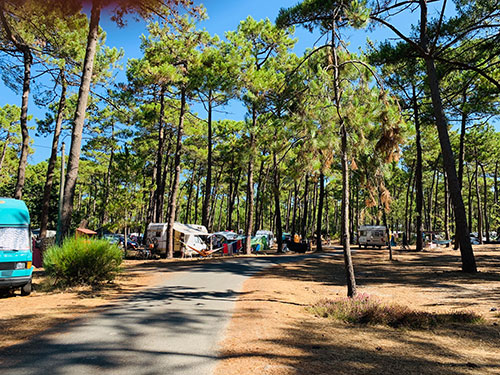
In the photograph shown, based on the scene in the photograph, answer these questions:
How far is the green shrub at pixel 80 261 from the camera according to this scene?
8.16 meters

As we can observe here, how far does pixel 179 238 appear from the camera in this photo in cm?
2145

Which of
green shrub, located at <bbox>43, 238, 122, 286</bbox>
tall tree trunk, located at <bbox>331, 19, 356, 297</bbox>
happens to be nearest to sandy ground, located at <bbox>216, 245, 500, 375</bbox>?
tall tree trunk, located at <bbox>331, 19, 356, 297</bbox>

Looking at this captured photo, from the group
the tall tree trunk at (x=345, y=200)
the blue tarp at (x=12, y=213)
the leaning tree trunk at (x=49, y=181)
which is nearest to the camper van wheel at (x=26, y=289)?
the blue tarp at (x=12, y=213)

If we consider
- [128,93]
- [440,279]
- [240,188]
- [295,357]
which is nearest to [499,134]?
[440,279]

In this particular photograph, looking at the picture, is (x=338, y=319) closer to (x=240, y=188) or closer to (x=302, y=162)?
(x=302, y=162)

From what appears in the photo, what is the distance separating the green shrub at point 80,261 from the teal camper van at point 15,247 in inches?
20.4

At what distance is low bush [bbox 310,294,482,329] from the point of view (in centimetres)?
564

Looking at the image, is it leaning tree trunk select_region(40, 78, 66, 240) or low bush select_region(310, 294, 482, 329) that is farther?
leaning tree trunk select_region(40, 78, 66, 240)

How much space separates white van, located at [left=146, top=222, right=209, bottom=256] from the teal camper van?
11.6m

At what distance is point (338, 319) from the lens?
6.04m

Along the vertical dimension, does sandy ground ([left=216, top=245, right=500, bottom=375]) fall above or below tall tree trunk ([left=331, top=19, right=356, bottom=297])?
below

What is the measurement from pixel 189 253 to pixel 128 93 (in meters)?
10.3

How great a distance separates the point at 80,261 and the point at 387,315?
7.33m

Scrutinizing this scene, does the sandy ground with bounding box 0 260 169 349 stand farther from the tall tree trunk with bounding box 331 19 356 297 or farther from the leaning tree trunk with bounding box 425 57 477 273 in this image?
the leaning tree trunk with bounding box 425 57 477 273
